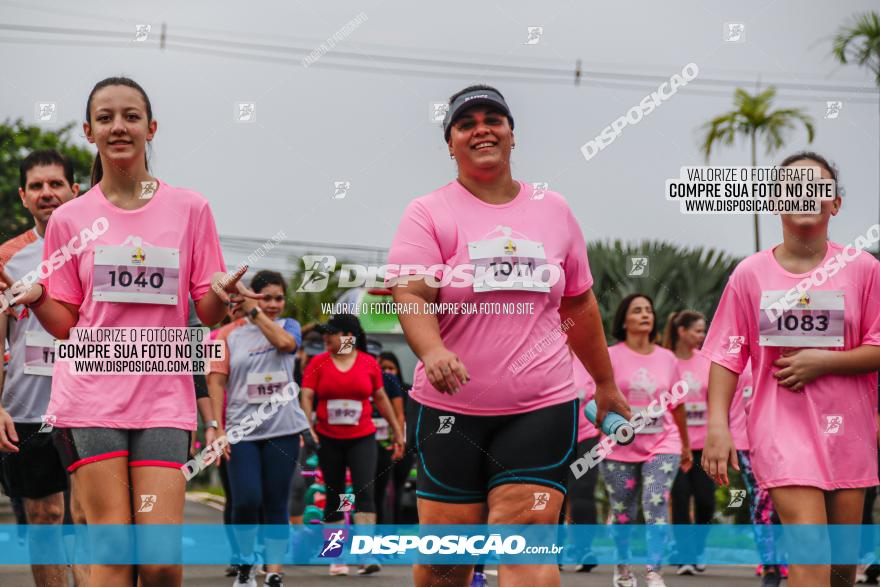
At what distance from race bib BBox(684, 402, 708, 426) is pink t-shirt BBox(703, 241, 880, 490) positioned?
5651mm

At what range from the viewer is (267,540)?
28.7 ft

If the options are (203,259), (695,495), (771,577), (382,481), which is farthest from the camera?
(382,481)

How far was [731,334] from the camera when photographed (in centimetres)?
587

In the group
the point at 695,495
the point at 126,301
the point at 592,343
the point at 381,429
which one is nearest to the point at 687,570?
the point at 695,495

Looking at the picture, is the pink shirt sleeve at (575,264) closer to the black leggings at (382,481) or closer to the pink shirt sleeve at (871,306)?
the pink shirt sleeve at (871,306)

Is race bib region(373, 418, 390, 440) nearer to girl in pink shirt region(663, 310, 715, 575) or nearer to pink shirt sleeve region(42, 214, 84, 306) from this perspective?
girl in pink shirt region(663, 310, 715, 575)

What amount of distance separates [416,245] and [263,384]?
437 centimetres

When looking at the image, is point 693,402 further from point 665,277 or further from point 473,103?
point 665,277

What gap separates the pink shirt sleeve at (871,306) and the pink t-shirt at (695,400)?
222 inches

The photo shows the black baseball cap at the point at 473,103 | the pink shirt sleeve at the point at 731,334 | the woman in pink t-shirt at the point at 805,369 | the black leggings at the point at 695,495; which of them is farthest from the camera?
the black leggings at the point at 695,495

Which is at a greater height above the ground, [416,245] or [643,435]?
[416,245]

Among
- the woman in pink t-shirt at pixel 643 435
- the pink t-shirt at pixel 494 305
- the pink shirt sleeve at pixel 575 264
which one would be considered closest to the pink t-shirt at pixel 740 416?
the woman in pink t-shirt at pixel 643 435

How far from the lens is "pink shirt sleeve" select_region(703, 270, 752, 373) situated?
5844 mm

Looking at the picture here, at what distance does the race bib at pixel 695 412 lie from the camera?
11508 millimetres
